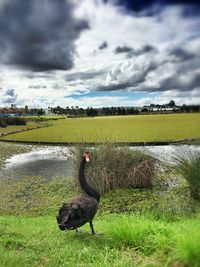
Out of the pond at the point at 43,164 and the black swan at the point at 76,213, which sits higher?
the black swan at the point at 76,213

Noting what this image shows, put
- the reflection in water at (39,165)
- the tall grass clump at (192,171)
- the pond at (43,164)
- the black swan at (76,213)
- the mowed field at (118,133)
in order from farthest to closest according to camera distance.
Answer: the mowed field at (118,133)
the reflection in water at (39,165)
the pond at (43,164)
the tall grass clump at (192,171)
the black swan at (76,213)

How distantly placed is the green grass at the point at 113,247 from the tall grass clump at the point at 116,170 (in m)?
5.69

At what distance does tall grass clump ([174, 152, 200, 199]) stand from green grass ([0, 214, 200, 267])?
14.1 feet

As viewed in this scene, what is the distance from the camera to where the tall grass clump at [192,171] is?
377 inches

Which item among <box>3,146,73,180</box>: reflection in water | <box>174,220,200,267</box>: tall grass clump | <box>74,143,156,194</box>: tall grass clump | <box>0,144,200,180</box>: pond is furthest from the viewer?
<box>3,146,73,180</box>: reflection in water

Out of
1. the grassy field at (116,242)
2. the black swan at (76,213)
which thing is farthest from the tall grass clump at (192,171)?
the black swan at (76,213)

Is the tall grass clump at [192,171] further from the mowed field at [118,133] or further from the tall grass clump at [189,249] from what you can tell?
the mowed field at [118,133]

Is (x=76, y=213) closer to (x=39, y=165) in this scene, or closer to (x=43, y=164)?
(x=39, y=165)

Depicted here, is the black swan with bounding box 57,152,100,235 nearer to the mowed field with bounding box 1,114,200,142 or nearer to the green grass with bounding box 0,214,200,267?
the green grass with bounding box 0,214,200,267

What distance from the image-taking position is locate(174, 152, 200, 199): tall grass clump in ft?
Result: 31.4

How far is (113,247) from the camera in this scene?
17.0 ft

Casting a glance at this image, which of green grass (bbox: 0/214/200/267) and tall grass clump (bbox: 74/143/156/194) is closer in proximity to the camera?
green grass (bbox: 0/214/200/267)

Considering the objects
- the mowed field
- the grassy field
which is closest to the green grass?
the grassy field

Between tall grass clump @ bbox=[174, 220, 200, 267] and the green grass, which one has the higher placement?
tall grass clump @ bbox=[174, 220, 200, 267]
